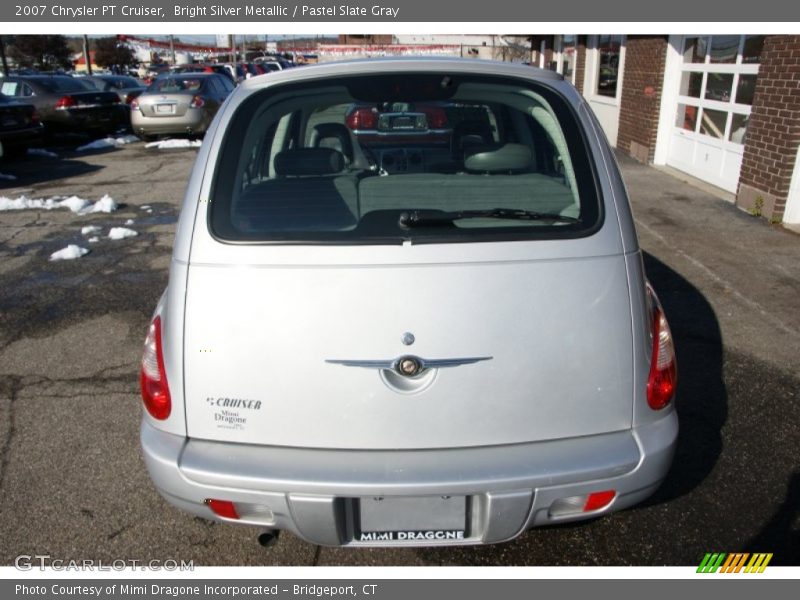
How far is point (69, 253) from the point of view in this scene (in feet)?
21.0

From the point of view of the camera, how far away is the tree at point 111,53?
56875 mm

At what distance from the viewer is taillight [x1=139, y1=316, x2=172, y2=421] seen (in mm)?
2107

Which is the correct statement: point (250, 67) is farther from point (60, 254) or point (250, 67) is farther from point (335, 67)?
point (335, 67)

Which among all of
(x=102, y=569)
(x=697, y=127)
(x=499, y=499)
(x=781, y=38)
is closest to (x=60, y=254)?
(x=102, y=569)

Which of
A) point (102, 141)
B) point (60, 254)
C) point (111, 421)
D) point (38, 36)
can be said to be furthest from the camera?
point (38, 36)

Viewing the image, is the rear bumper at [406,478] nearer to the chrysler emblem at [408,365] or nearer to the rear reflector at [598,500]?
the rear reflector at [598,500]

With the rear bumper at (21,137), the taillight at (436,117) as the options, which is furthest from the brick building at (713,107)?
the rear bumper at (21,137)

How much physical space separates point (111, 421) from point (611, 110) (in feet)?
42.1

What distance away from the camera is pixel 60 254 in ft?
21.0

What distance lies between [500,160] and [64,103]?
623 inches

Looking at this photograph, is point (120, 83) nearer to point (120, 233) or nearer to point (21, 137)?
point (21, 137)

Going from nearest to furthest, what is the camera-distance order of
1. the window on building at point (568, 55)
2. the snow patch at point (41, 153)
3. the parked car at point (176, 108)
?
the snow patch at point (41, 153), the parked car at point (176, 108), the window on building at point (568, 55)

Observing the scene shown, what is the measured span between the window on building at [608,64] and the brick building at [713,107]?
0.02 m

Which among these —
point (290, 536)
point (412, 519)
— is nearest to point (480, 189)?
point (412, 519)
